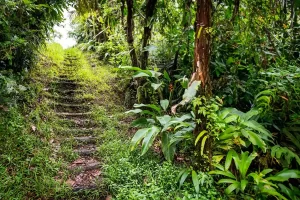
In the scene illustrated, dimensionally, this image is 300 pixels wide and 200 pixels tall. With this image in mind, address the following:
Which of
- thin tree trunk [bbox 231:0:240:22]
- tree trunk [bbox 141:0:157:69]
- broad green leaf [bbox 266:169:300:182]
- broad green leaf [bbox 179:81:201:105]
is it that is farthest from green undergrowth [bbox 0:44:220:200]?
thin tree trunk [bbox 231:0:240:22]

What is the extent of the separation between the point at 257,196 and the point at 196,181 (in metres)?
0.56

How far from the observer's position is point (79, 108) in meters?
4.64

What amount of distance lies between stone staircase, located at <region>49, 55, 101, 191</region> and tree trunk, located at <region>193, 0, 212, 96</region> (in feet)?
5.55

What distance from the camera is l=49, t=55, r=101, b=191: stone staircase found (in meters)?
3.03

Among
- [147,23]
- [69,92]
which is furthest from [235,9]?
[69,92]

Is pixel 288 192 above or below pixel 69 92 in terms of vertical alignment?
below

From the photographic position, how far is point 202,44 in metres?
2.39

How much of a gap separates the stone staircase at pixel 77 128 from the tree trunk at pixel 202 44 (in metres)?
1.69

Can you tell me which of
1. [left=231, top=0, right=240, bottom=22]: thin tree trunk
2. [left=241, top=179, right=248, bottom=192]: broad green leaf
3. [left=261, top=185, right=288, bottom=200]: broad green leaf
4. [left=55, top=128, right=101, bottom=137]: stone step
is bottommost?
[left=261, top=185, right=288, bottom=200]: broad green leaf

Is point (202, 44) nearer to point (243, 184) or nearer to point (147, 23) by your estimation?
point (243, 184)

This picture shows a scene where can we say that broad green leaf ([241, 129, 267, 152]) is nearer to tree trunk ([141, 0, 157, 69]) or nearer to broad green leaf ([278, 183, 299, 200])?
broad green leaf ([278, 183, 299, 200])

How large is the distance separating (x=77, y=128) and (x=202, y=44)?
8.50 ft

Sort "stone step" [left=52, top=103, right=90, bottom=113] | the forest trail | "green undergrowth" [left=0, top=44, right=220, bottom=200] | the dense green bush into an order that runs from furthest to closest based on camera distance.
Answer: "stone step" [left=52, top=103, right=90, bottom=113] < the dense green bush < the forest trail < "green undergrowth" [left=0, top=44, right=220, bottom=200]

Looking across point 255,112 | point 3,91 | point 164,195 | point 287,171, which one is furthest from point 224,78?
point 3,91
